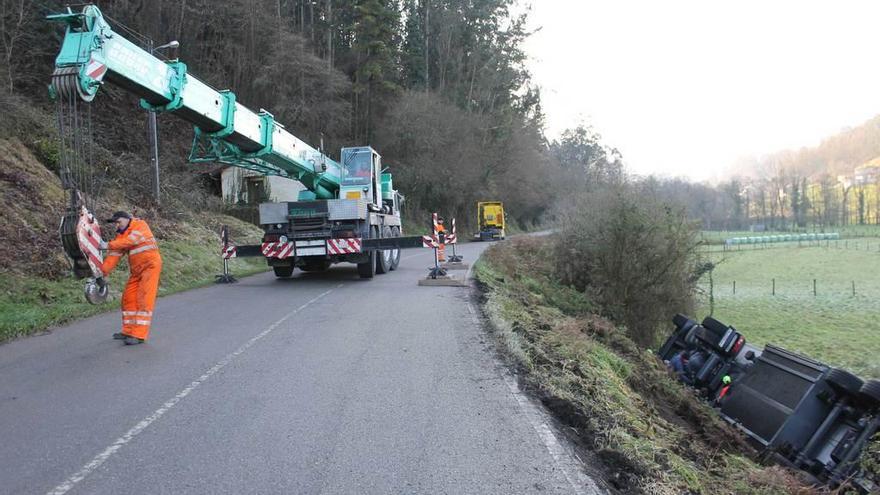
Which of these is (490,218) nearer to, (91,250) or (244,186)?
(244,186)

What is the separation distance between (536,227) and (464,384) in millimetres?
62525

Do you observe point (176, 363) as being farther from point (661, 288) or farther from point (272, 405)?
point (661, 288)

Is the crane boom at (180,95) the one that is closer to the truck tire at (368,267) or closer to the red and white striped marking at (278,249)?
the red and white striped marking at (278,249)

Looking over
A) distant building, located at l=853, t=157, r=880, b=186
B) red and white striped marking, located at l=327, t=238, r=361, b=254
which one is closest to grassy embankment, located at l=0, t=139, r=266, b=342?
red and white striped marking, located at l=327, t=238, r=361, b=254

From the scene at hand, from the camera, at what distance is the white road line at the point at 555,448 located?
11.7 ft

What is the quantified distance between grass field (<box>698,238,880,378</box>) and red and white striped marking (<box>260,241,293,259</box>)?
12172 mm

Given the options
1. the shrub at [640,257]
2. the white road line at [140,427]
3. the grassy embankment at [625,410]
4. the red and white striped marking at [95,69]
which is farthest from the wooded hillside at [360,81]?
the grassy embankment at [625,410]

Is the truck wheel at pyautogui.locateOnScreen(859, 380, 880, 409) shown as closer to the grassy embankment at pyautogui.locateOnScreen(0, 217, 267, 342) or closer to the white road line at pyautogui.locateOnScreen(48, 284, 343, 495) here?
the white road line at pyautogui.locateOnScreen(48, 284, 343, 495)

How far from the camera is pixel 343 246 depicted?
13.6m

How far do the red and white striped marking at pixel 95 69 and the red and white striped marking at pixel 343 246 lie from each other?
6815mm

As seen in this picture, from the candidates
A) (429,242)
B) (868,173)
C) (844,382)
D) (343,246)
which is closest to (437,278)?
(429,242)

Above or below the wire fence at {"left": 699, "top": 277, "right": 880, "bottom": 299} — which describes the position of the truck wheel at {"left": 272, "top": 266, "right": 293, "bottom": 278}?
above

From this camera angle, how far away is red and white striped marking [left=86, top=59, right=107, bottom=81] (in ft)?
23.7

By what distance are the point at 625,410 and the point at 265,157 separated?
947 centimetres
